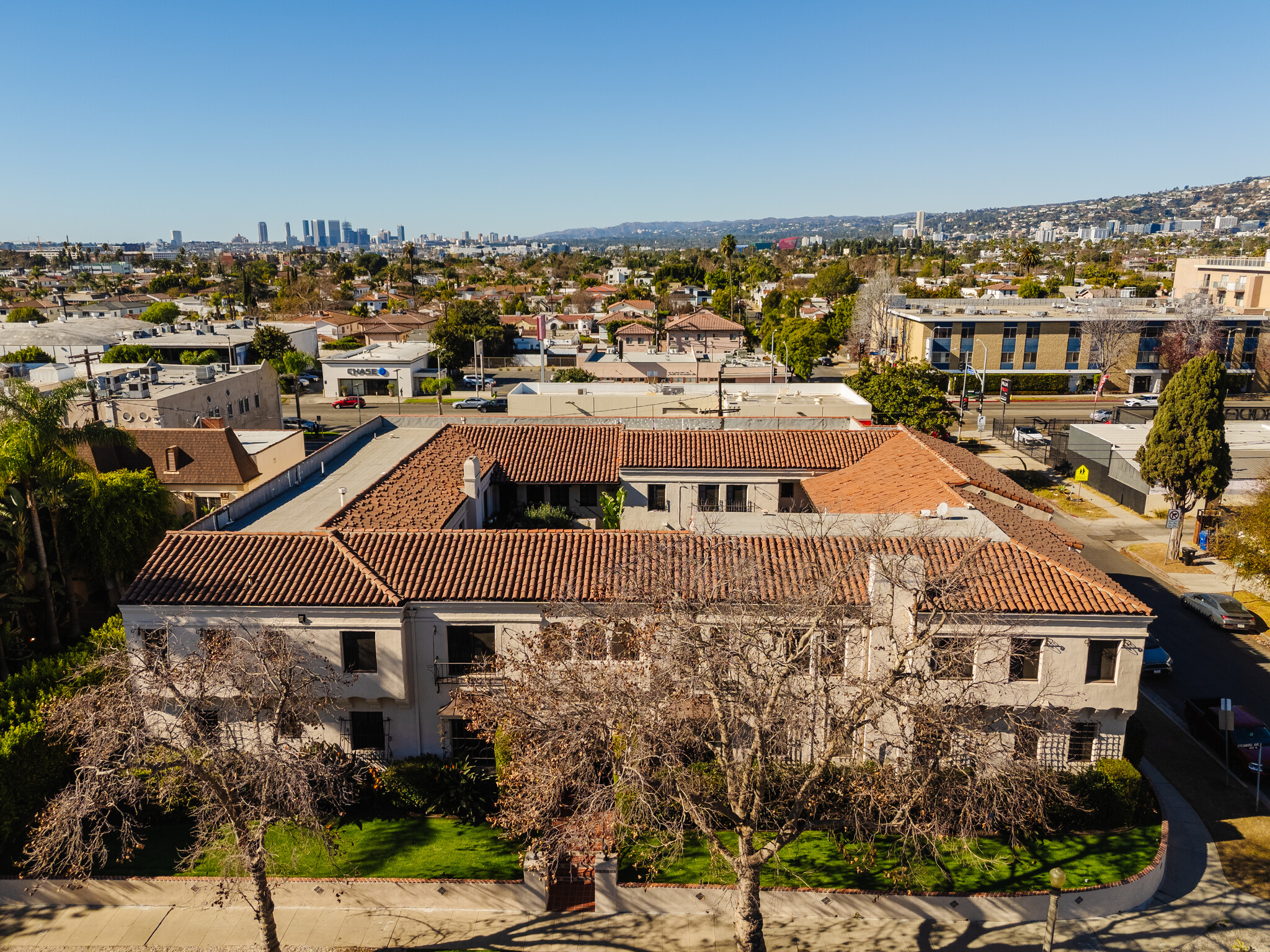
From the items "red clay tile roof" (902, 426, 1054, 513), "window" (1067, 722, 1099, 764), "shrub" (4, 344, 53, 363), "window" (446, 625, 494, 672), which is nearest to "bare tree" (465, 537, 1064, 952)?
"window" (446, 625, 494, 672)

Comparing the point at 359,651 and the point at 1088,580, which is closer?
the point at 359,651

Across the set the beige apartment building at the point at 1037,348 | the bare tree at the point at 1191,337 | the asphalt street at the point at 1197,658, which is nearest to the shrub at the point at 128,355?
the beige apartment building at the point at 1037,348

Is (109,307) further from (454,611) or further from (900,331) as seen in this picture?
(454,611)

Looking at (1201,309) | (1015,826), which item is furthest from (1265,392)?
(1015,826)

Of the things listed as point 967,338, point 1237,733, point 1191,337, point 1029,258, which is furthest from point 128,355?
Answer: point 1029,258

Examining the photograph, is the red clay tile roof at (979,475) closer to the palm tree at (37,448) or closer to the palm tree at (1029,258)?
the palm tree at (37,448)

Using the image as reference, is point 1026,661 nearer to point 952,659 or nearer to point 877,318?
point 952,659

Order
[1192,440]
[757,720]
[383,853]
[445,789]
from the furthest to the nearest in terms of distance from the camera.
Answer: [1192,440] → [445,789] → [383,853] → [757,720]
